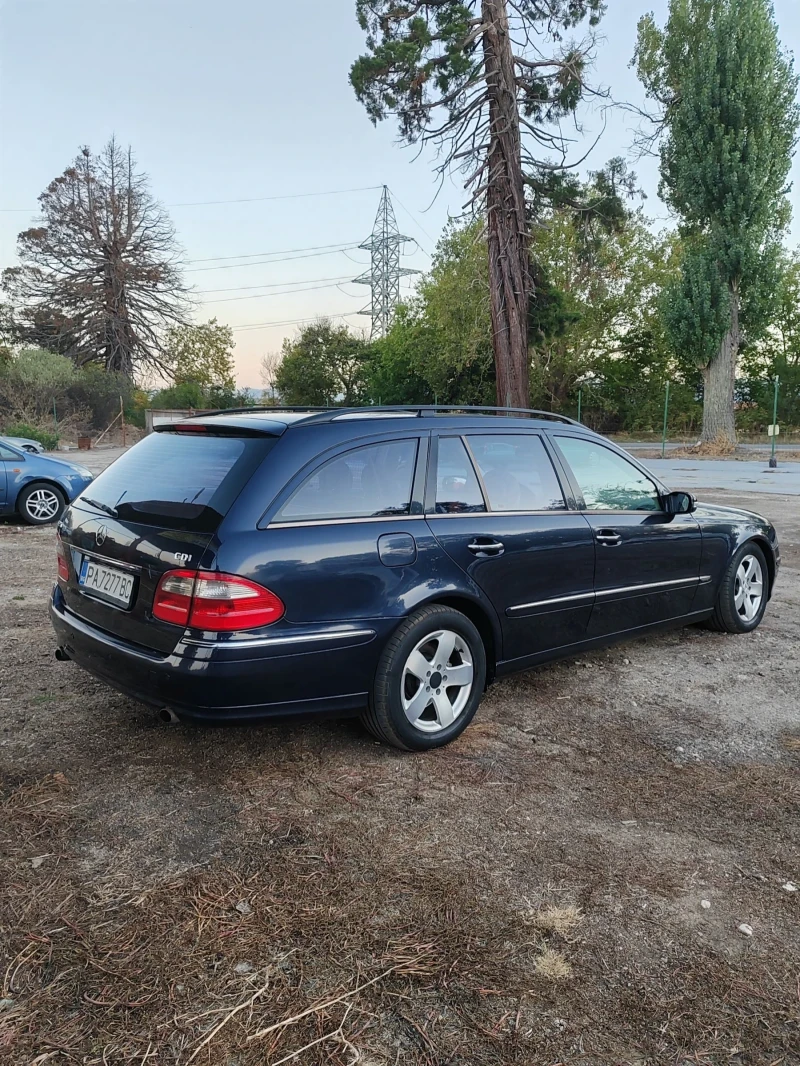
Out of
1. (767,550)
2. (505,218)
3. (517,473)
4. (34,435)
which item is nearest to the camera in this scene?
(517,473)

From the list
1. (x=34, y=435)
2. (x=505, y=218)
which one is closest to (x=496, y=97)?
(x=505, y=218)

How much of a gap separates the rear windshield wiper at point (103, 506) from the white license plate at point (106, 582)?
0.23 meters

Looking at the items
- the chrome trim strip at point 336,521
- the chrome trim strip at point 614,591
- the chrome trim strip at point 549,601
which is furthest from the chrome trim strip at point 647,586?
the chrome trim strip at point 336,521

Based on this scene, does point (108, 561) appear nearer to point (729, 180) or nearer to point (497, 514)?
point (497, 514)

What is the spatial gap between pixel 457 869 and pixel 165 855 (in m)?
1.02

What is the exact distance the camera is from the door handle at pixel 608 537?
4363 millimetres

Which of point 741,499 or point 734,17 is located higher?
point 734,17

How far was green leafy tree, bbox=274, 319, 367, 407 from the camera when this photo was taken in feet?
173

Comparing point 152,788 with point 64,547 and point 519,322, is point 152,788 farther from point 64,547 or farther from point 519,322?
point 519,322

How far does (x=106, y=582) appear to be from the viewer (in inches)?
134

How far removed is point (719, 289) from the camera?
2727 centimetres

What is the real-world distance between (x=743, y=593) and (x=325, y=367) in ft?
163

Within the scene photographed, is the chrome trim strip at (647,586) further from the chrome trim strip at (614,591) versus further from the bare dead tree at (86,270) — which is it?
the bare dead tree at (86,270)

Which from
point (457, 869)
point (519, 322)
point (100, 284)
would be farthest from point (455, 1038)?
point (100, 284)
